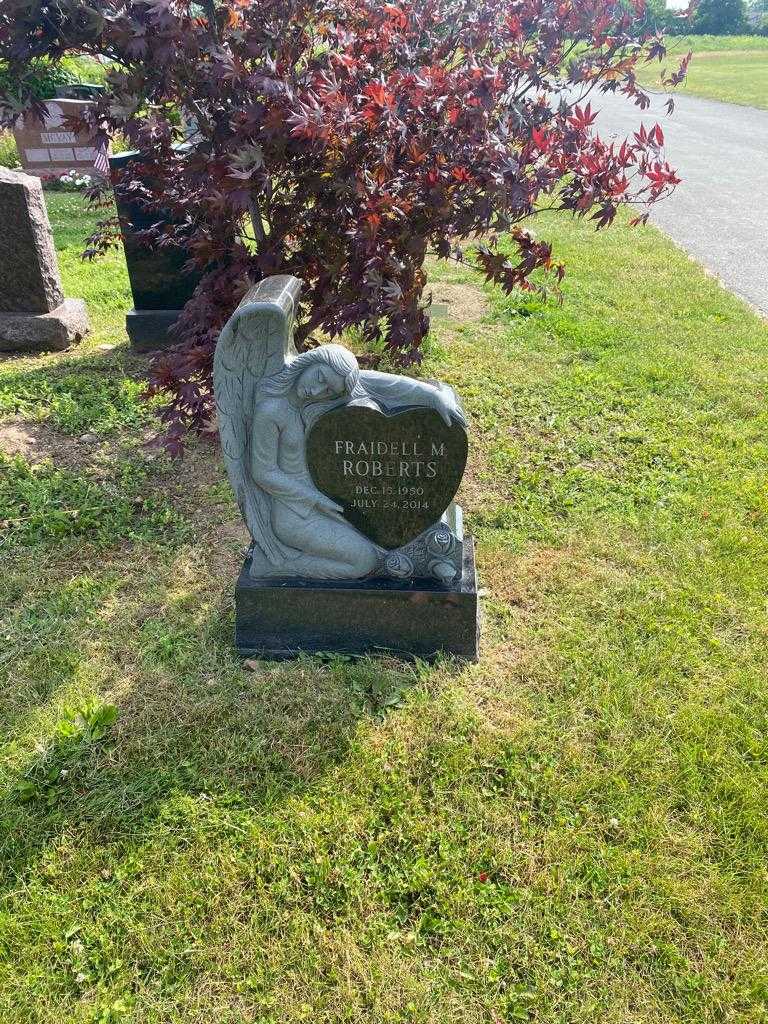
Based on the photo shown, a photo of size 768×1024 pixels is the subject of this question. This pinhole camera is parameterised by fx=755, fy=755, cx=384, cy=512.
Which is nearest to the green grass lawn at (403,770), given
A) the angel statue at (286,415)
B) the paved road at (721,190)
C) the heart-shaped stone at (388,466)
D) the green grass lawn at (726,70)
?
the angel statue at (286,415)

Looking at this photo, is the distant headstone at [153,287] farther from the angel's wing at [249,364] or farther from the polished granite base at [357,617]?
the polished granite base at [357,617]

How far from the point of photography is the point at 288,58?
3.77 metres

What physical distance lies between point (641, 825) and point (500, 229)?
296 cm

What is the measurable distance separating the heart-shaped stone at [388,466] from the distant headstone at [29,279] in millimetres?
4346

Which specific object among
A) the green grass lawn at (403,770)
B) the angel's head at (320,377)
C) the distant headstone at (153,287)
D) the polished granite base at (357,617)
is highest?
the angel's head at (320,377)

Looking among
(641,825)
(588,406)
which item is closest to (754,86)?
(588,406)

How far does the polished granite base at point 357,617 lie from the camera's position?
133 inches

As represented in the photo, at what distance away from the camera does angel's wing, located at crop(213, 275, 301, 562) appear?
9.99ft

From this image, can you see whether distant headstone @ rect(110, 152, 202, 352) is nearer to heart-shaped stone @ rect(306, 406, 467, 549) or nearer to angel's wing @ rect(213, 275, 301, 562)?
angel's wing @ rect(213, 275, 301, 562)

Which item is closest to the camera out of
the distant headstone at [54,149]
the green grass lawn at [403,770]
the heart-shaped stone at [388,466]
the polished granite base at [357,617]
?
the green grass lawn at [403,770]

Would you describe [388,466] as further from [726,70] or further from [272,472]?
[726,70]

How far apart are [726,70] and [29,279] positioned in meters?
32.6

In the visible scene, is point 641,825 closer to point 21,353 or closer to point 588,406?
point 588,406

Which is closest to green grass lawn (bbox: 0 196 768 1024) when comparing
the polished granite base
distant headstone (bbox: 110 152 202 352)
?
the polished granite base
